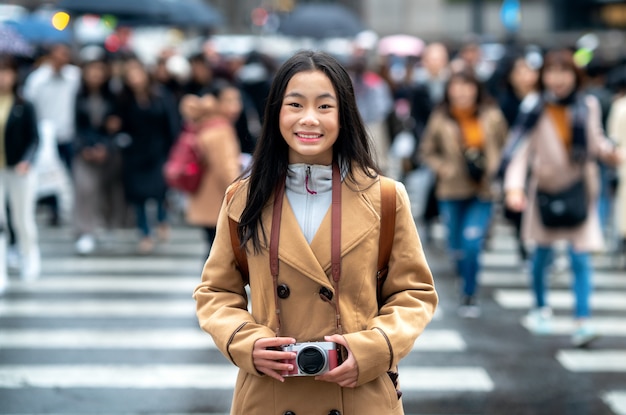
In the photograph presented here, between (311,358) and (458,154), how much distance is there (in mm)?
6145

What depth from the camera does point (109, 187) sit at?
480 inches

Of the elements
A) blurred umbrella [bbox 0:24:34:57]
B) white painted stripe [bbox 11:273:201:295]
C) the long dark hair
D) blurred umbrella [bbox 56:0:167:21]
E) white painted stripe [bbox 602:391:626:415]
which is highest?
blurred umbrella [bbox 56:0:167:21]

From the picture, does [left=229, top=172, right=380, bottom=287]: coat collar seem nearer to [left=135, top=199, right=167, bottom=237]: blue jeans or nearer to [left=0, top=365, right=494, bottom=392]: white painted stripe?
[left=0, top=365, right=494, bottom=392]: white painted stripe

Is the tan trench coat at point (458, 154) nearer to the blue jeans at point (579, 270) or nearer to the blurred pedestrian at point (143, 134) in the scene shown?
the blue jeans at point (579, 270)

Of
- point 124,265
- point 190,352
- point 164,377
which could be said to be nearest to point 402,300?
point 164,377

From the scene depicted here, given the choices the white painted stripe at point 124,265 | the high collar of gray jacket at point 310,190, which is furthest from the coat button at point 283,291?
the white painted stripe at point 124,265

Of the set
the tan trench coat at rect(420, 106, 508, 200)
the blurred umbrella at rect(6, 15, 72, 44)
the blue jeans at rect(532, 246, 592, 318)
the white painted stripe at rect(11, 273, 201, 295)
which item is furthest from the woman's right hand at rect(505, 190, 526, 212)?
the blurred umbrella at rect(6, 15, 72, 44)

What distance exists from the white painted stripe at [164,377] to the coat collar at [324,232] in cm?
352

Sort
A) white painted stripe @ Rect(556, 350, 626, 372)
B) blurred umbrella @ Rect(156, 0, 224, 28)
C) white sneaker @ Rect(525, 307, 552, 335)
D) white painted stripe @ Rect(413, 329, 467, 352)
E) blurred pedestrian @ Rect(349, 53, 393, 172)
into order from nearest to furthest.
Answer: white painted stripe @ Rect(556, 350, 626, 372), white painted stripe @ Rect(413, 329, 467, 352), white sneaker @ Rect(525, 307, 552, 335), blurred pedestrian @ Rect(349, 53, 393, 172), blurred umbrella @ Rect(156, 0, 224, 28)

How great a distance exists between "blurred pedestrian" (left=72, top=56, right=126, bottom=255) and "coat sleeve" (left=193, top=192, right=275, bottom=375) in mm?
8643

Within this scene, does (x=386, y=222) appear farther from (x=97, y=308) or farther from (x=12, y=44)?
(x=12, y=44)

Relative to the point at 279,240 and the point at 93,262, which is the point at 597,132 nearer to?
the point at 279,240

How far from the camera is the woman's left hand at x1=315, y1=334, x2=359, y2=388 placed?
2961 mm

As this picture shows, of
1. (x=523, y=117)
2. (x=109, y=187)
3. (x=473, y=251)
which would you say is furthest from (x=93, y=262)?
(x=523, y=117)
